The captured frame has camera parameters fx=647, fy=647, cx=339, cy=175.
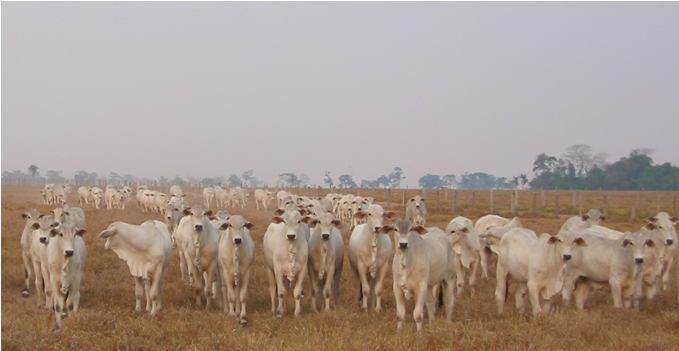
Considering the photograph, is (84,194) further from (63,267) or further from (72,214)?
(63,267)

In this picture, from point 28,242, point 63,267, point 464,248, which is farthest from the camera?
point 464,248

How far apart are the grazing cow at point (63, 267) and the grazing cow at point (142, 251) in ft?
3.46

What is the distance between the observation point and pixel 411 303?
1308cm

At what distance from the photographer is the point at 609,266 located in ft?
42.2

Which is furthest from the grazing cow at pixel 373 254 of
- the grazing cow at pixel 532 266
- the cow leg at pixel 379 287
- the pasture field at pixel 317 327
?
the grazing cow at pixel 532 266

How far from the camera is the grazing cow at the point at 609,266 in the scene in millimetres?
12680

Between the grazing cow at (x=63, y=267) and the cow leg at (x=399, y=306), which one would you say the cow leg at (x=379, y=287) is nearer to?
the cow leg at (x=399, y=306)

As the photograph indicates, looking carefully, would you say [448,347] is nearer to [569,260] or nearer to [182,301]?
[569,260]

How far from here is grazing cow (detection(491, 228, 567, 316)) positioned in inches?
471

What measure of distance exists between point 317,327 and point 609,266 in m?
6.15

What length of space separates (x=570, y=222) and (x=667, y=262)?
2.52m

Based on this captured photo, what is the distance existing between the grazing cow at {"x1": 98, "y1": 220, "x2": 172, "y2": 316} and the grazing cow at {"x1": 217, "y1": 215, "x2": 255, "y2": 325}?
3.70 ft

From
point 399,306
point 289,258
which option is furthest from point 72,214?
point 399,306

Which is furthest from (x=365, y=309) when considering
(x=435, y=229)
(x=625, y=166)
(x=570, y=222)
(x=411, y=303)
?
(x=625, y=166)
